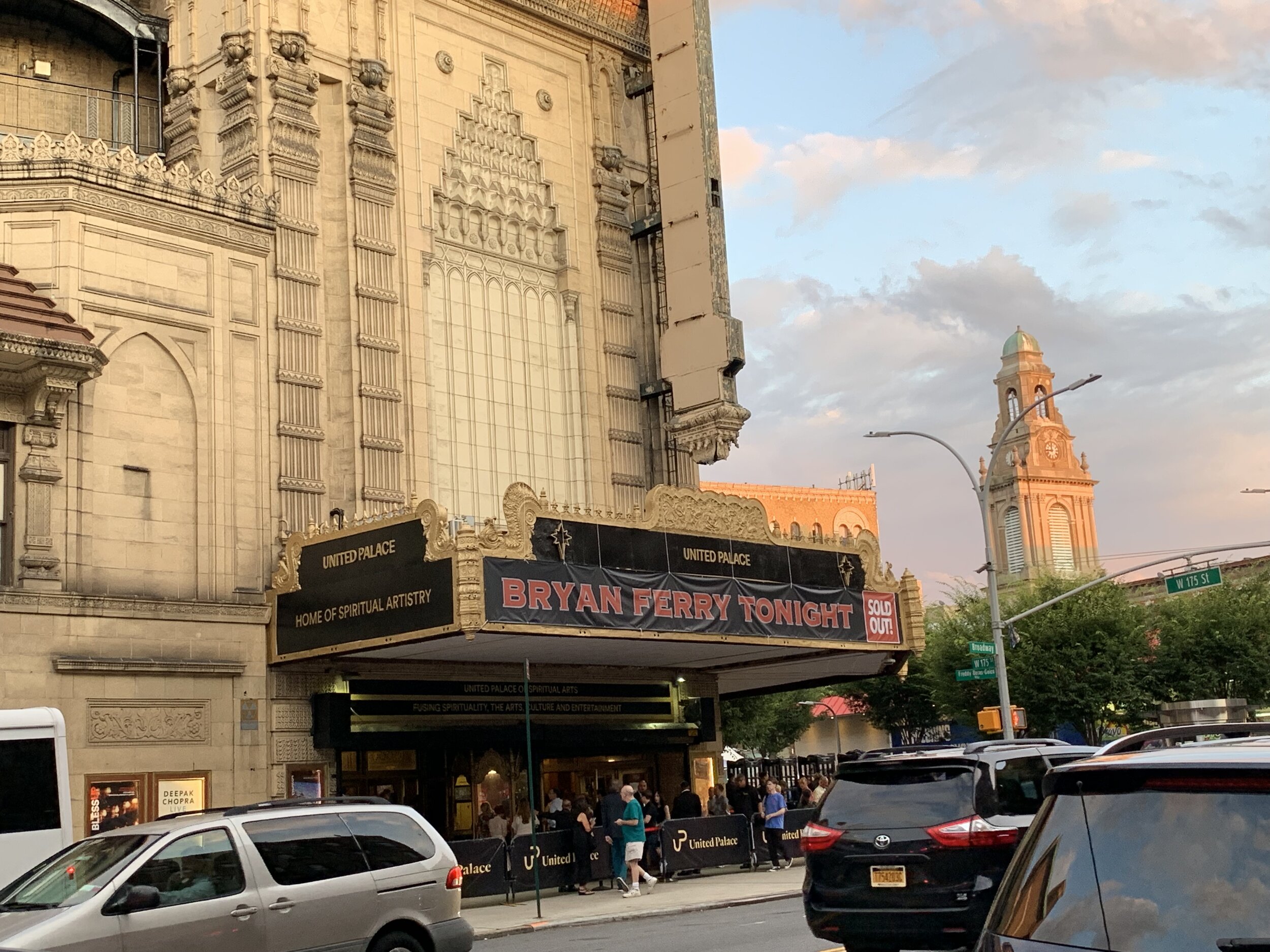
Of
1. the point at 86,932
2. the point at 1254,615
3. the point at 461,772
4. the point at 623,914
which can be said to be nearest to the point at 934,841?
the point at 86,932

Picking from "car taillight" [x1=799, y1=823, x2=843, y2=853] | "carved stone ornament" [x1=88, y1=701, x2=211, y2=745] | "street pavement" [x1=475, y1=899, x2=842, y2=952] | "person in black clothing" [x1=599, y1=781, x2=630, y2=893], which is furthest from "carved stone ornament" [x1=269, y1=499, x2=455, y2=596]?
"car taillight" [x1=799, y1=823, x2=843, y2=853]

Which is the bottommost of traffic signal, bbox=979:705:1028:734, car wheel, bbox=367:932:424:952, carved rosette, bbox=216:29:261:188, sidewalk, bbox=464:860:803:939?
sidewalk, bbox=464:860:803:939

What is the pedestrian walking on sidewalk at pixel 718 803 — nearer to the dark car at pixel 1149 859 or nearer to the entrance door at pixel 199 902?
the entrance door at pixel 199 902

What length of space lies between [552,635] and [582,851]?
3979mm

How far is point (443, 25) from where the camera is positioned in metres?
31.9

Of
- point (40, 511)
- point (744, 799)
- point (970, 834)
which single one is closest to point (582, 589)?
point (744, 799)

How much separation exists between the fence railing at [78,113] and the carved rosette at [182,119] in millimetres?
1141

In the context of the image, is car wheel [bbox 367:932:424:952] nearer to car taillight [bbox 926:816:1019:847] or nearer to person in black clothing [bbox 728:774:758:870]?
car taillight [bbox 926:816:1019:847]

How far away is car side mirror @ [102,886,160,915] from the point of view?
1041cm

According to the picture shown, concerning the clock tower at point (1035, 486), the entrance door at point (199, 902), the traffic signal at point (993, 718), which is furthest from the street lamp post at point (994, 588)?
the clock tower at point (1035, 486)

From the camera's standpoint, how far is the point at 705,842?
2683 centimetres

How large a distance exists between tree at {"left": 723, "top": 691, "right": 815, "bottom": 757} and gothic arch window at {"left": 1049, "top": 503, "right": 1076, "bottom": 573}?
4079 centimetres

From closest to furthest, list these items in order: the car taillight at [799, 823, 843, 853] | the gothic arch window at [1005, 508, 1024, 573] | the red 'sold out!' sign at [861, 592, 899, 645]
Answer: the car taillight at [799, 823, 843, 853]
the red 'sold out!' sign at [861, 592, 899, 645]
the gothic arch window at [1005, 508, 1024, 573]

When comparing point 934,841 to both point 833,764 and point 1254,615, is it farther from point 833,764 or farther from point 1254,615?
point 1254,615
